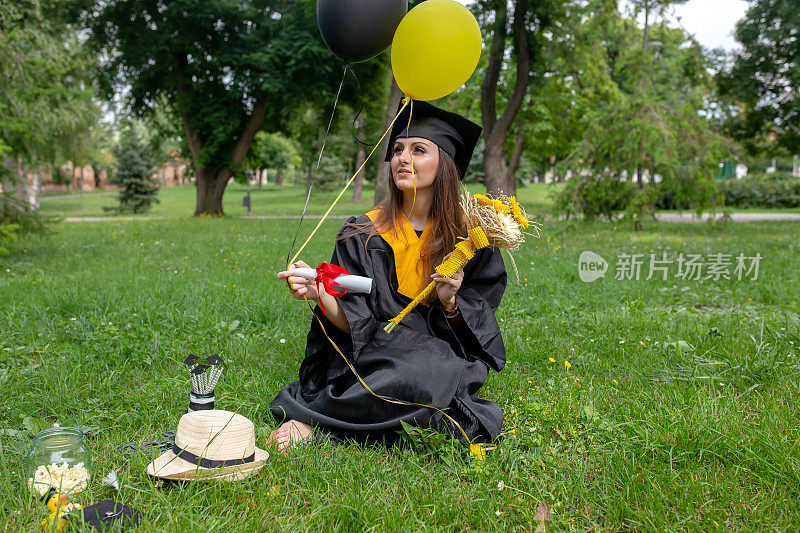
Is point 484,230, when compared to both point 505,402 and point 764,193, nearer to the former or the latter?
point 505,402

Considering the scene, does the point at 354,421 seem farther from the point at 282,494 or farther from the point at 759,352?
the point at 759,352

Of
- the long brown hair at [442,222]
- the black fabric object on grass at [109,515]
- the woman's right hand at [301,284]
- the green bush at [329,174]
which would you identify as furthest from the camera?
the green bush at [329,174]

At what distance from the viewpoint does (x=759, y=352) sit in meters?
3.67

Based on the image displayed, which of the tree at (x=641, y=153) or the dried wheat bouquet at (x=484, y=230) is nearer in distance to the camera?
the dried wheat bouquet at (x=484, y=230)

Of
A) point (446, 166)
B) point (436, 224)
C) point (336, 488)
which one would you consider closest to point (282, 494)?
point (336, 488)

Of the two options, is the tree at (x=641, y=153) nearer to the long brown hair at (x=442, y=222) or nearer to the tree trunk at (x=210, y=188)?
the long brown hair at (x=442, y=222)

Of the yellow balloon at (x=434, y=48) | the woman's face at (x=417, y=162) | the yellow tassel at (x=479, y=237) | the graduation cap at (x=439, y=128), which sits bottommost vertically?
the yellow tassel at (x=479, y=237)

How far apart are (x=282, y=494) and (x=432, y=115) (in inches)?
76.3

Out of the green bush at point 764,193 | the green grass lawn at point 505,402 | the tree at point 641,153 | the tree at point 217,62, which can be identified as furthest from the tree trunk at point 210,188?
the green bush at point 764,193

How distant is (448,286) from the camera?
2836 mm

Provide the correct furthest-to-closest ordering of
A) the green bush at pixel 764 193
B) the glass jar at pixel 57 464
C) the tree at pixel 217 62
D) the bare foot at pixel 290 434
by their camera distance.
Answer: the green bush at pixel 764 193
the tree at pixel 217 62
the bare foot at pixel 290 434
the glass jar at pixel 57 464

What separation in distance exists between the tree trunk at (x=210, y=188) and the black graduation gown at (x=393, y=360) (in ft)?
54.4

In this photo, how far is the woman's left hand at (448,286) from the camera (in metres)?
2.76
